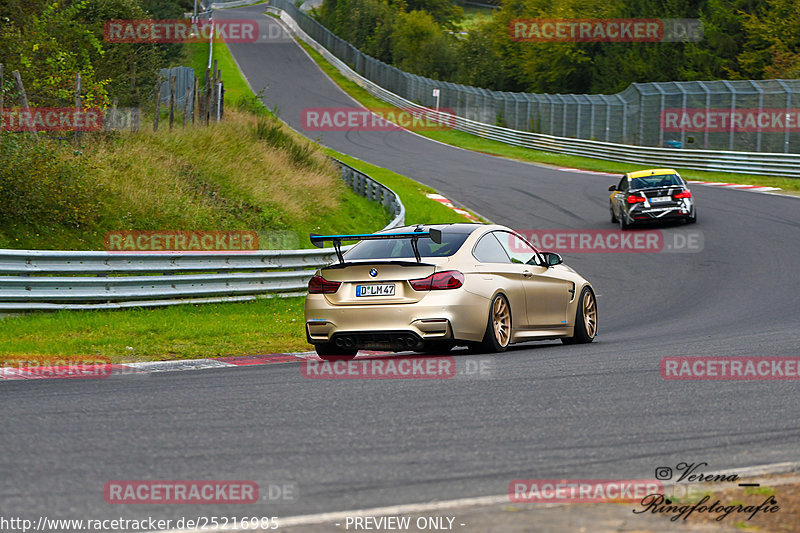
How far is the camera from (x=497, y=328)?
10.6 meters

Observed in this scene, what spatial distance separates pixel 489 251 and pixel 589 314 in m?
2.38

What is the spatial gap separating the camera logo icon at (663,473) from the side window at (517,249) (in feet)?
18.9

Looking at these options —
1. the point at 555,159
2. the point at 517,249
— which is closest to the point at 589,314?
the point at 517,249

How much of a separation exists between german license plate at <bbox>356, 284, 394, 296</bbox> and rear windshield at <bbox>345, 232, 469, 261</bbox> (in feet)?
1.29

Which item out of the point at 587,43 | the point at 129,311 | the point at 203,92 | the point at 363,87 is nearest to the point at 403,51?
the point at 363,87

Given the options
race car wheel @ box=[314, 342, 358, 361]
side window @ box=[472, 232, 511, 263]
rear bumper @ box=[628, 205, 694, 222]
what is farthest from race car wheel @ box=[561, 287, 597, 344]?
rear bumper @ box=[628, 205, 694, 222]

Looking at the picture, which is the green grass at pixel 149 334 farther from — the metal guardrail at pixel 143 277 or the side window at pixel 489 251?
the side window at pixel 489 251

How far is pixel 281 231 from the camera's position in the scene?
71.4 ft

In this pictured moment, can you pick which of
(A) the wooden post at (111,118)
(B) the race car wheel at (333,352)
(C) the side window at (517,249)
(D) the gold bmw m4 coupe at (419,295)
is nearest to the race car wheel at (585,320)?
(C) the side window at (517,249)

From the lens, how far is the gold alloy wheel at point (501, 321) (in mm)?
10484

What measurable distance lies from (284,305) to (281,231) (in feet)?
18.0

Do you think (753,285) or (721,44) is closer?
(753,285)

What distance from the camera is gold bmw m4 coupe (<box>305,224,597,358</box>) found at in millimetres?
9875

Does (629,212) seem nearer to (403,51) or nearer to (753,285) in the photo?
A: (753,285)
